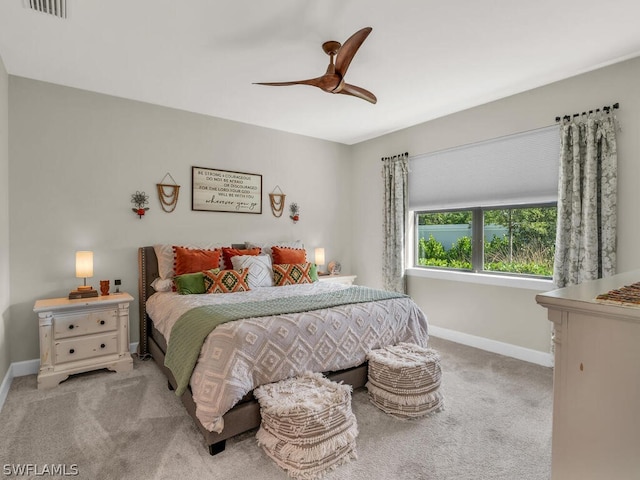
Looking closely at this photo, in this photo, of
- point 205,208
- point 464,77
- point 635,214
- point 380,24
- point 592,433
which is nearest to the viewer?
point 592,433

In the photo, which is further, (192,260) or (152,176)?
(152,176)

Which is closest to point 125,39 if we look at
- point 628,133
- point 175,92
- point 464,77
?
point 175,92

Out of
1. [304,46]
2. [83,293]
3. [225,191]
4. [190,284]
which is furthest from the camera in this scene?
[225,191]

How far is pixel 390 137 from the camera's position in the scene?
4750 millimetres

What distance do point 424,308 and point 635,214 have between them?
2.28m

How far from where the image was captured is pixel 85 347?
296 cm

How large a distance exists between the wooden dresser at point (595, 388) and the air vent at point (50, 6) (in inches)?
118

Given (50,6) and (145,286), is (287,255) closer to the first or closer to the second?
(145,286)

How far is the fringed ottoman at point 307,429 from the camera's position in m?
1.79

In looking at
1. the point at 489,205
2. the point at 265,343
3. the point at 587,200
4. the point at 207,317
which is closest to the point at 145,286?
the point at 207,317

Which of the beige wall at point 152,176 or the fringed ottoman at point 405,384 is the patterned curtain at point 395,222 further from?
the fringed ottoman at point 405,384

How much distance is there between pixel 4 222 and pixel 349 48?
3051 mm

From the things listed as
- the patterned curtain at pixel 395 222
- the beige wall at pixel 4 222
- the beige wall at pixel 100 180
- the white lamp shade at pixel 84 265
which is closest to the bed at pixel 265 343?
the white lamp shade at pixel 84 265

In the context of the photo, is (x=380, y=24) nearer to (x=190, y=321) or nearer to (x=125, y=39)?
(x=125, y=39)
